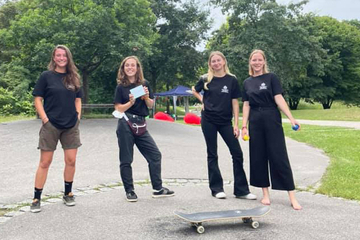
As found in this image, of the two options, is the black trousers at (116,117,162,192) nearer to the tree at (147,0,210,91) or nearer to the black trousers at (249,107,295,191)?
the black trousers at (249,107,295,191)

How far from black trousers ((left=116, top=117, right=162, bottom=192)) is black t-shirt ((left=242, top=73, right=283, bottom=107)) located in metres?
1.61

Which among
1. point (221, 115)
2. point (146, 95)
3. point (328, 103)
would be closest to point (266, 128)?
point (221, 115)

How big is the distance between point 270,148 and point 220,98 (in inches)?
38.3

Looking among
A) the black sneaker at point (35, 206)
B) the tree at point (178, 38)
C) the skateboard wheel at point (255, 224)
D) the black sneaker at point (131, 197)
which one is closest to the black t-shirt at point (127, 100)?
the black sneaker at point (131, 197)

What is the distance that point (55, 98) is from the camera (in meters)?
4.48

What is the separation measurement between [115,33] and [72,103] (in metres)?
15.0

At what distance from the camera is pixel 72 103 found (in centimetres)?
463

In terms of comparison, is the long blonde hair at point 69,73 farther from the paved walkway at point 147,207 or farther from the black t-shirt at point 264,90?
the black t-shirt at point 264,90

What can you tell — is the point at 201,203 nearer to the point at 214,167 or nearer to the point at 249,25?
the point at 214,167

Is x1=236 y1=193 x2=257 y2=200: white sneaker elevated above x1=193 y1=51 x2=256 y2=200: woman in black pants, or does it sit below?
below

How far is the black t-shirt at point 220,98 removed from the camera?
5031mm

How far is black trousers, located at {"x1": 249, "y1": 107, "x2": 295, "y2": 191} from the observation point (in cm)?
475

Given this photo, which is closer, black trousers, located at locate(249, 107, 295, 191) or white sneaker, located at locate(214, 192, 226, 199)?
black trousers, located at locate(249, 107, 295, 191)

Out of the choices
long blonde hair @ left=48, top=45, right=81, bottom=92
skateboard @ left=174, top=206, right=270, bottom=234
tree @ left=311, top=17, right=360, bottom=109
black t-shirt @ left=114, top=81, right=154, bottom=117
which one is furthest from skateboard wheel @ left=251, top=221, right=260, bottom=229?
tree @ left=311, top=17, right=360, bottom=109
